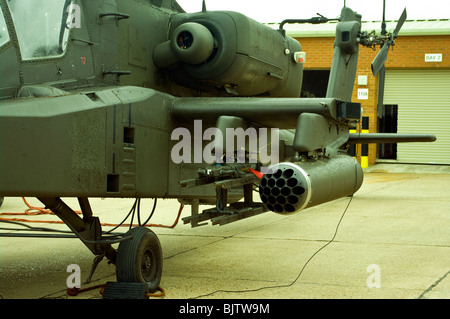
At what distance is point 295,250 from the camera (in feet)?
24.8

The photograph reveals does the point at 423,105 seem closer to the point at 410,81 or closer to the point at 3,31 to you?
the point at 410,81

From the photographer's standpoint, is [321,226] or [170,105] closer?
[170,105]

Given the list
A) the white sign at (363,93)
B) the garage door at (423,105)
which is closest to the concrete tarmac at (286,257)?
the white sign at (363,93)

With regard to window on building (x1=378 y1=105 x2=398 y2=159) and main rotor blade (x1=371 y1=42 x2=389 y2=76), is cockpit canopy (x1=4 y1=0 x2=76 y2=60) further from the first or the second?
window on building (x1=378 y1=105 x2=398 y2=159)

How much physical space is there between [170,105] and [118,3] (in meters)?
1.09

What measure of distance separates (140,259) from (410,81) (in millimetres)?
19565

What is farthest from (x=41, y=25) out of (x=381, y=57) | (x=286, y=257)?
(x=381, y=57)

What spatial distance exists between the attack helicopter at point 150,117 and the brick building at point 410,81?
15.4m

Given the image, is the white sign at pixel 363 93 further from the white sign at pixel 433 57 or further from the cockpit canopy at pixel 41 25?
the cockpit canopy at pixel 41 25

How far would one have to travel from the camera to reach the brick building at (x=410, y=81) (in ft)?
72.8

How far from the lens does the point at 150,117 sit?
18.5ft
